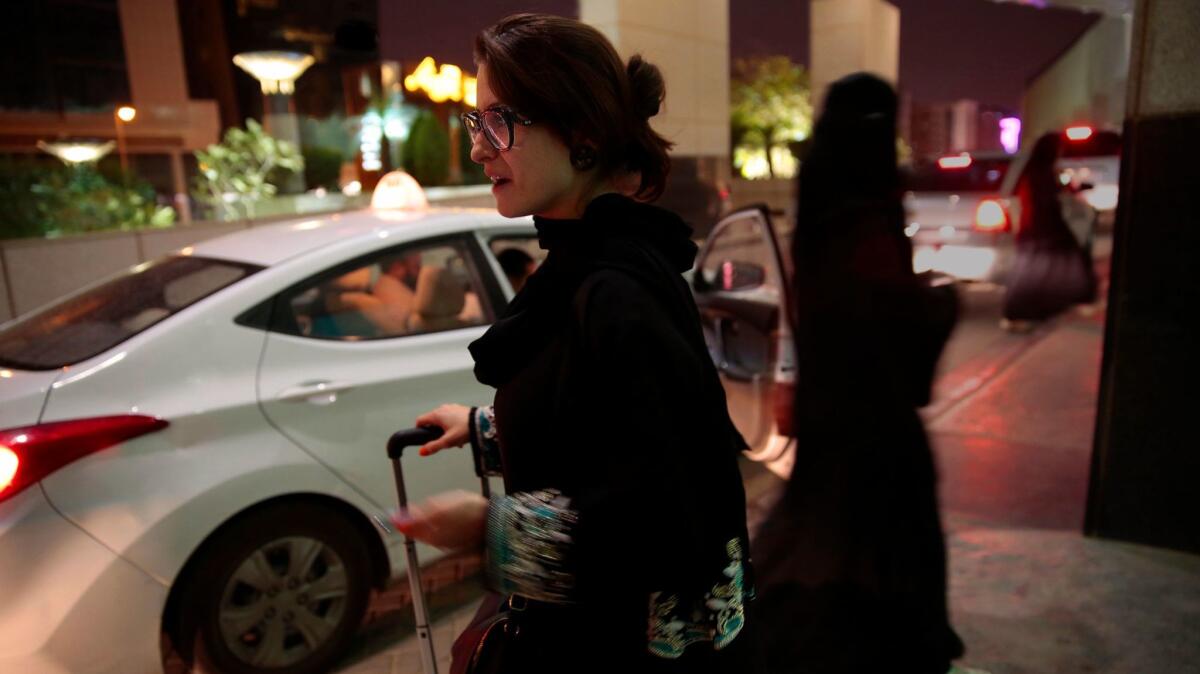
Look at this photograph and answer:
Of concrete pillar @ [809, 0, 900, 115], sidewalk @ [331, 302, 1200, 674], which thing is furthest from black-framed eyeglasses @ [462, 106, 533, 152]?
concrete pillar @ [809, 0, 900, 115]

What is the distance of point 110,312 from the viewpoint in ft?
10.4

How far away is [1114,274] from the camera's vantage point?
3789 mm

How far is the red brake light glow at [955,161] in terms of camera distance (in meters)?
17.1

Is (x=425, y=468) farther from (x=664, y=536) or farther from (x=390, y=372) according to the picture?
(x=664, y=536)

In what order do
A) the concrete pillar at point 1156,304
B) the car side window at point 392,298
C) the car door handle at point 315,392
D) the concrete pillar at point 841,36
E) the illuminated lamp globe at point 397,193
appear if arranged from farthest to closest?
the concrete pillar at point 841,36, the illuminated lamp globe at point 397,193, the concrete pillar at point 1156,304, the car side window at point 392,298, the car door handle at point 315,392

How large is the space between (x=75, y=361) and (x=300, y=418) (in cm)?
73

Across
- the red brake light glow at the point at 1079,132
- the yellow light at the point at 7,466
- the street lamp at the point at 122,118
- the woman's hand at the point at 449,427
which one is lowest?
the yellow light at the point at 7,466

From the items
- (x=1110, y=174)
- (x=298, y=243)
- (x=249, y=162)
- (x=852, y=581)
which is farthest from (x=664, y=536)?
(x=1110, y=174)

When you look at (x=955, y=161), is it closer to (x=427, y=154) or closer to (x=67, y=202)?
(x=427, y=154)

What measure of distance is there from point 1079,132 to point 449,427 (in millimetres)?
15978

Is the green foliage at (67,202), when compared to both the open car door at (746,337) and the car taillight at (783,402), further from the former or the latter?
the car taillight at (783,402)

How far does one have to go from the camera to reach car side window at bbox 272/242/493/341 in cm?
337

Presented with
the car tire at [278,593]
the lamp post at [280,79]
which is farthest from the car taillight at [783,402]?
the lamp post at [280,79]

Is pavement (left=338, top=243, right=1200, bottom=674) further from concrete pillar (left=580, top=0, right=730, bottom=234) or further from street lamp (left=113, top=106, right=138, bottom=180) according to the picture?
street lamp (left=113, top=106, right=138, bottom=180)
